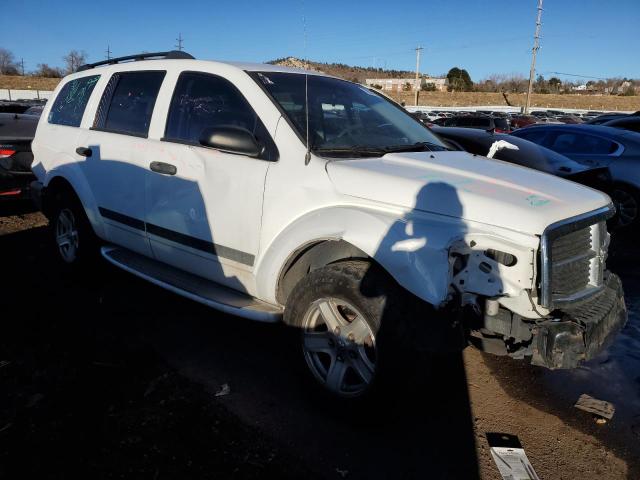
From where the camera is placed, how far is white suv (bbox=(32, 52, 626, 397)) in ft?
8.56

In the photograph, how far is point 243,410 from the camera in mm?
3113

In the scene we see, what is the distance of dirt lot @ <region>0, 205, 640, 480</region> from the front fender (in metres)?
0.50

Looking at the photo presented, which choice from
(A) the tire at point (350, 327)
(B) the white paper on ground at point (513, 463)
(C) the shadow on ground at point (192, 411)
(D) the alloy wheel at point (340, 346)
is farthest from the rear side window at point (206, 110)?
(B) the white paper on ground at point (513, 463)

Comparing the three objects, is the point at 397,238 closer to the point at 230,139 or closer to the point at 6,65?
the point at 230,139

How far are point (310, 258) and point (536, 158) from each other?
476 centimetres

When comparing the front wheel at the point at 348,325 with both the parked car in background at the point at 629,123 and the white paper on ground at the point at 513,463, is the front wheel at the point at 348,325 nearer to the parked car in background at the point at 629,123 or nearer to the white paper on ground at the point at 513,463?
the white paper on ground at the point at 513,463

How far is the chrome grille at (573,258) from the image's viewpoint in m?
2.51

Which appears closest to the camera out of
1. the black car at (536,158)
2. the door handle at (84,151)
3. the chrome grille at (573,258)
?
the chrome grille at (573,258)

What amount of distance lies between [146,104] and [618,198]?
7220mm

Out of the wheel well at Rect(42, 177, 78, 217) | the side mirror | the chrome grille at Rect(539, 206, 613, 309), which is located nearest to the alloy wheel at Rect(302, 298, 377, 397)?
the chrome grille at Rect(539, 206, 613, 309)

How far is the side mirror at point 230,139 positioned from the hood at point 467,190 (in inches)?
21.1

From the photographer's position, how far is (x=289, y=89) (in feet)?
11.8

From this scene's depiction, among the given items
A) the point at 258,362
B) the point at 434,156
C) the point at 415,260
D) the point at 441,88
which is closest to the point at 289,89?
the point at 434,156

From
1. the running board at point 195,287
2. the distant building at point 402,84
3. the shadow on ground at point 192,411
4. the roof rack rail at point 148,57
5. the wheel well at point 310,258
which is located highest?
the distant building at point 402,84
